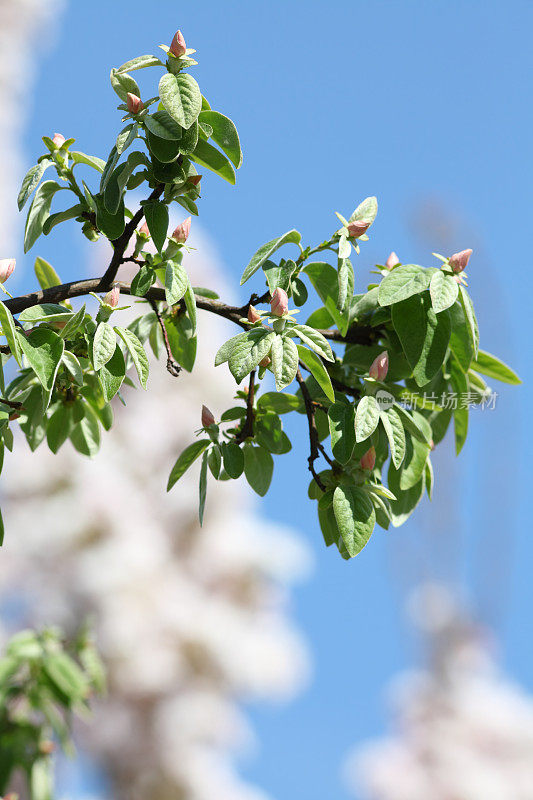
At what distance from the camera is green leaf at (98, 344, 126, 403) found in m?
0.63

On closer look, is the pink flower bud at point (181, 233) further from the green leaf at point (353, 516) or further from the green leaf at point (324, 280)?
the green leaf at point (353, 516)

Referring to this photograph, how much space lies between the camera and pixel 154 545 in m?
4.45

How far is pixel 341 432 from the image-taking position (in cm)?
67

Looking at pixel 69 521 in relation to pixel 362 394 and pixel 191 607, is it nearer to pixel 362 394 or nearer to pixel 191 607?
pixel 191 607

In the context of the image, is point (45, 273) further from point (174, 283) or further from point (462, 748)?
point (462, 748)

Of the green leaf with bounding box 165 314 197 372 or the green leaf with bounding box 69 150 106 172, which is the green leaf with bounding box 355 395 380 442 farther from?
the green leaf with bounding box 69 150 106 172

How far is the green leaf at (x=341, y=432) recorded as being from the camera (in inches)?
26.4

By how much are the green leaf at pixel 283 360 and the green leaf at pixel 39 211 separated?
0.76 feet

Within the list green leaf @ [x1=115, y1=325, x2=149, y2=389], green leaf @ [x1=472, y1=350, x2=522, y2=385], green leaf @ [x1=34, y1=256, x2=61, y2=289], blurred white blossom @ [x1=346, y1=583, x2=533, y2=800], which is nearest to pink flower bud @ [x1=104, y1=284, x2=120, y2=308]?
green leaf @ [x1=115, y1=325, x2=149, y2=389]

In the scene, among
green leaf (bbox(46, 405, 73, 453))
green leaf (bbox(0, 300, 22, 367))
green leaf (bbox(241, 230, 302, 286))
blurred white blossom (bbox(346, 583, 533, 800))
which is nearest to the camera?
green leaf (bbox(0, 300, 22, 367))

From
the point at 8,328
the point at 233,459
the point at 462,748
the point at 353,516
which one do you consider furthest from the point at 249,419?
the point at 462,748

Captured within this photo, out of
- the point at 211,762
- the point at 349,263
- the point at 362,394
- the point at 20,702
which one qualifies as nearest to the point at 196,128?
the point at 349,263

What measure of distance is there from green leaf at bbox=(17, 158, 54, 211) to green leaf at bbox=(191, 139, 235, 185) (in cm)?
13

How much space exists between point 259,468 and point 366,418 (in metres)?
0.15
